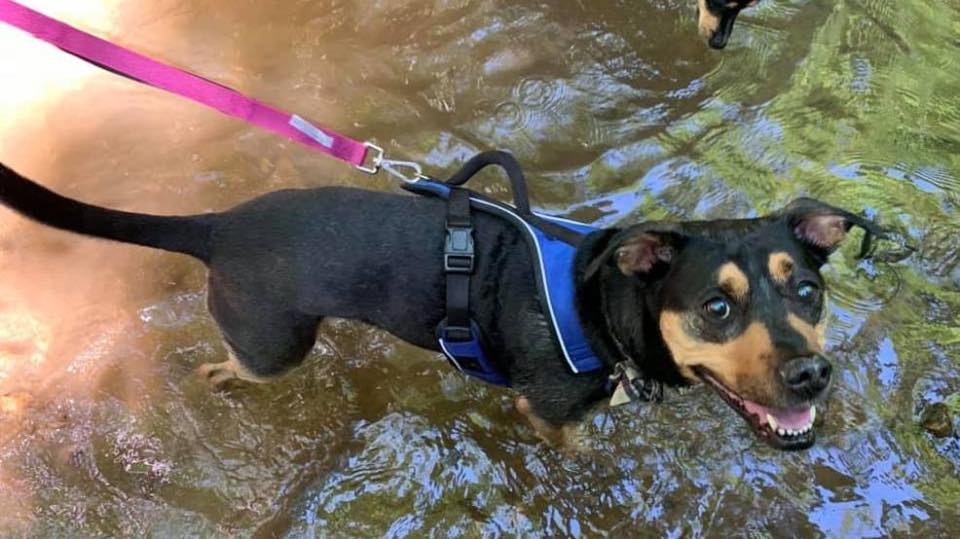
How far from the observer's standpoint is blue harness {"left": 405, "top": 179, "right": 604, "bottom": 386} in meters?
3.34

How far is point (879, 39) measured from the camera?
620 centimetres

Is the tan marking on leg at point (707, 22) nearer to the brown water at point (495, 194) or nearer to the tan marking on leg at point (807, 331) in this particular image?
the brown water at point (495, 194)

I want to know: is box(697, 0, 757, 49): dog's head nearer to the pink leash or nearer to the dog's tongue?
the pink leash

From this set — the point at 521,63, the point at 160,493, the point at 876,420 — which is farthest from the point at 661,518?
the point at 521,63

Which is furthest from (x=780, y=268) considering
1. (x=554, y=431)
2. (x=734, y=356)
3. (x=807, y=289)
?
(x=554, y=431)

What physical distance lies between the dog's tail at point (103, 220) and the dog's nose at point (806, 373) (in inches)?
94.9

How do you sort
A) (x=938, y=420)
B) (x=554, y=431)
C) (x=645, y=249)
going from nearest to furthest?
1. (x=645, y=249)
2. (x=554, y=431)
3. (x=938, y=420)

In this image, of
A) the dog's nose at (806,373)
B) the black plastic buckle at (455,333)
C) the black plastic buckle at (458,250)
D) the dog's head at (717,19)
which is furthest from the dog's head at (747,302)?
the dog's head at (717,19)

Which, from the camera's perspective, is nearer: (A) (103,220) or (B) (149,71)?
(B) (149,71)

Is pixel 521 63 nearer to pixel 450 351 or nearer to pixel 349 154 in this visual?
pixel 349 154

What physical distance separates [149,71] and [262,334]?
1.25m

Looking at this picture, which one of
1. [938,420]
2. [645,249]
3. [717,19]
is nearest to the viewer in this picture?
[645,249]

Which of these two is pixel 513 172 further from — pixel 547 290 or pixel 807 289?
pixel 807 289

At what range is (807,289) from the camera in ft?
9.77
